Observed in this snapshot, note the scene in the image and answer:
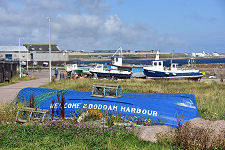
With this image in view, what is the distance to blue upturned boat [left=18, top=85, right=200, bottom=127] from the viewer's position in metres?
9.87

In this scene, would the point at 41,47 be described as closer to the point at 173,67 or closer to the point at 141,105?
the point at 173,67

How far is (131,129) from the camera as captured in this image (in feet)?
26.1

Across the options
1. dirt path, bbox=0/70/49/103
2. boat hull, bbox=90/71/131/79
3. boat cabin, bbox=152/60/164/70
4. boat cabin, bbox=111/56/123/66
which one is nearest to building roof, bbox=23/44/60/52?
boat cabin, bbox=111/56/123/66

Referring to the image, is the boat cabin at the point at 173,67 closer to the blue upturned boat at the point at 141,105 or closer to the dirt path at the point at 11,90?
the dirt path at the point at 11,90

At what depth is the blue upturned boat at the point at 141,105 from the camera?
9.87 meters

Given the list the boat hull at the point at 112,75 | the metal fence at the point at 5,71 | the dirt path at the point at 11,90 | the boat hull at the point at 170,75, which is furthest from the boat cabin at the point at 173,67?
the metal fence at the point at 5,71

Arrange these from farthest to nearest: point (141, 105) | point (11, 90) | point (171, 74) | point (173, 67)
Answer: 1. point (173, 67)
2. point (171, 74)
3. point (11, 90)
4. point (141, 105)

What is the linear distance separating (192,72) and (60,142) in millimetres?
33166

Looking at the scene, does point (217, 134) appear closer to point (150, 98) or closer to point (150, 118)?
point (150, 118)

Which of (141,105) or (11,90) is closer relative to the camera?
(141,105)

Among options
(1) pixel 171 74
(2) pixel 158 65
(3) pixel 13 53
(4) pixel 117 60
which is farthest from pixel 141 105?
(3) pixel 13 53

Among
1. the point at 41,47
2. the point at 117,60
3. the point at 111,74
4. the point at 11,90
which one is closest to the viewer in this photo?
the point at 11,90

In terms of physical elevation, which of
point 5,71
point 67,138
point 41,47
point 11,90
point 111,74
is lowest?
point 11,90

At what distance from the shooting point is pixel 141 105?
10219 mm
